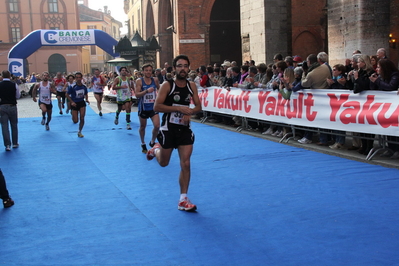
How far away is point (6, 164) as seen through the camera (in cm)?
983

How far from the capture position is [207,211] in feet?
19.6

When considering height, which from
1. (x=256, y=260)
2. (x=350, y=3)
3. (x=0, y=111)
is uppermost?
(x=350, y=3)

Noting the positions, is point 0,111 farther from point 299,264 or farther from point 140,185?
point 299,264

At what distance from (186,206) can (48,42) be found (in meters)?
27.2

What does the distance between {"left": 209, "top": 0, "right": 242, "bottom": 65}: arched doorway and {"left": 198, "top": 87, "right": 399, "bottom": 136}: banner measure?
844 inches

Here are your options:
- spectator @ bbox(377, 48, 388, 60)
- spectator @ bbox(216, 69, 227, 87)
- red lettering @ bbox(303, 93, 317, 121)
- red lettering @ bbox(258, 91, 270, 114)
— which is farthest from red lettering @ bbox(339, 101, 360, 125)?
spectator @ bbox(216, 69, 227, 87)

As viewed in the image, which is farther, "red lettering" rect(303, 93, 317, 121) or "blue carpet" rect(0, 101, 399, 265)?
"red lettering" rect(303, 93, 317, 121)

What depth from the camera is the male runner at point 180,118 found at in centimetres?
600

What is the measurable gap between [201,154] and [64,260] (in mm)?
5855

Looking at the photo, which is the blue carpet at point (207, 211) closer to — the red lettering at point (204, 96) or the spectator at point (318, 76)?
the spectator at point (318, 76)

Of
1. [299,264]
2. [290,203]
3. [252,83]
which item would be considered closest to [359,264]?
[299,264]

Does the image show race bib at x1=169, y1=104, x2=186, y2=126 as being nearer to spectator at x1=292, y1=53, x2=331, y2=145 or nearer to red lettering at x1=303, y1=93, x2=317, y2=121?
red lettering at x1=303, y1=93, x2=317, y2=121

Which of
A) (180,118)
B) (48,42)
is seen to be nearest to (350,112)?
(180,118)

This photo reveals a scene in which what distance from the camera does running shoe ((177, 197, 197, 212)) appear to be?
592cm
